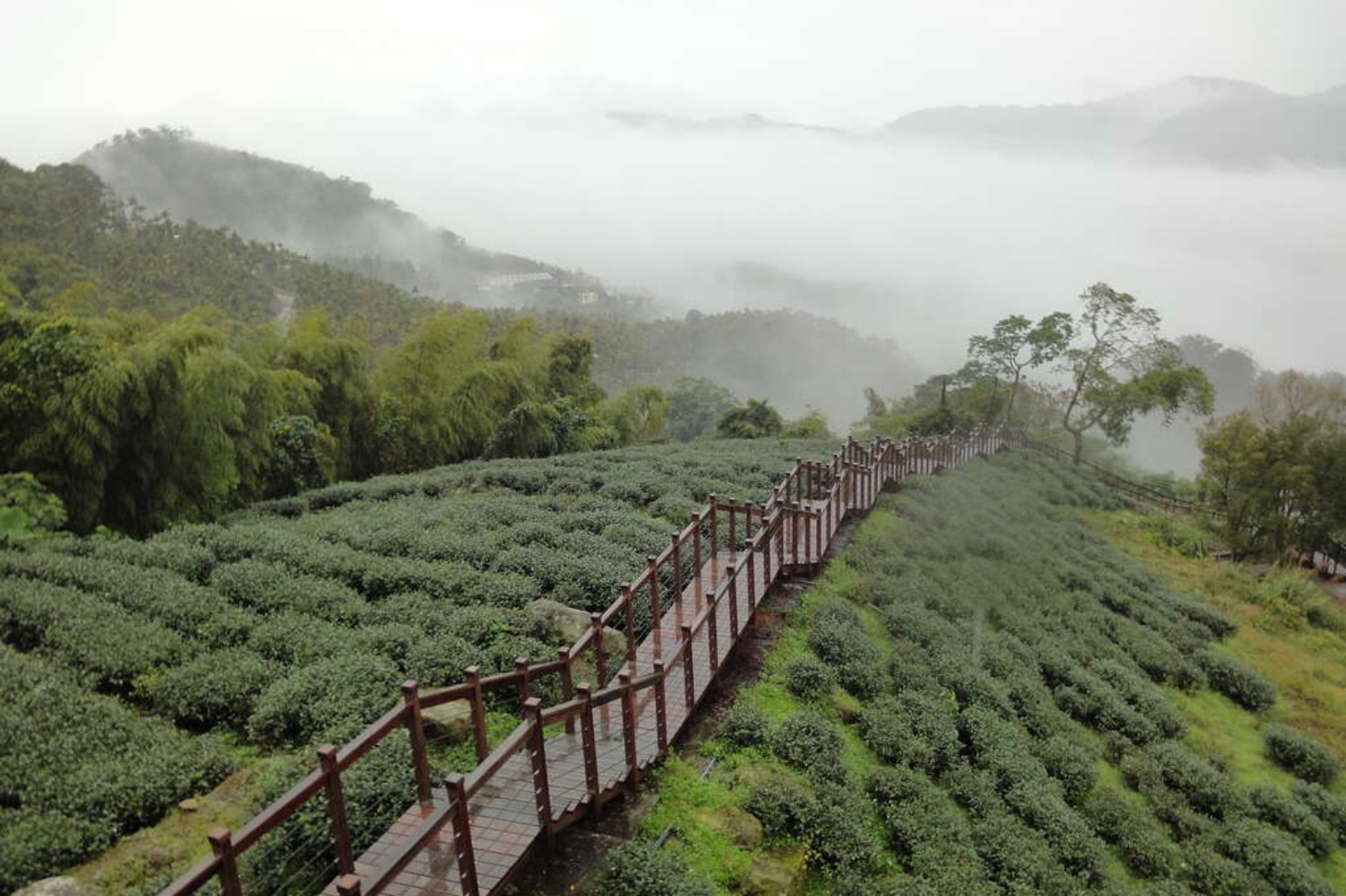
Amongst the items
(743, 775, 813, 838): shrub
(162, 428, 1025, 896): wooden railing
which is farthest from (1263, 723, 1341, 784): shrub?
(743, 775, 813, 838): shrub

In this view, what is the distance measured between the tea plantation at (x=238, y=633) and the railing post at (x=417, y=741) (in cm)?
62

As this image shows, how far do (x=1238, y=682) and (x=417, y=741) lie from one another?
13.6 metres

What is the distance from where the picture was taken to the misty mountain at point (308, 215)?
106 m

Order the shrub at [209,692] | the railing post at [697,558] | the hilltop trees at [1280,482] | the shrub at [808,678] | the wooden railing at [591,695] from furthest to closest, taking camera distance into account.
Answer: the hilltop trees at [1280,482] < the railing post at [697,558] < the shrub at [808,678] < the shrub at [209,692] < the wooden railing at [591,695]

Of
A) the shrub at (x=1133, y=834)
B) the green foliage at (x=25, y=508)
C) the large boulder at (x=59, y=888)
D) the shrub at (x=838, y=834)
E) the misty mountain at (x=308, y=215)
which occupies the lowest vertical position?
the shrub at (x=1133, y=834)

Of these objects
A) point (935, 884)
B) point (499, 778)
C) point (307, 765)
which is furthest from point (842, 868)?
point (307, 765)

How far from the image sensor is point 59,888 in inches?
194

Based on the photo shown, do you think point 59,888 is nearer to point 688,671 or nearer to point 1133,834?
point 688,671

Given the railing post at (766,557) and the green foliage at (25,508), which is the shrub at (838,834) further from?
the green foliage at (25,508)

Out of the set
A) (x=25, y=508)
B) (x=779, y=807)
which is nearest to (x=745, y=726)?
(x=779, y=807)

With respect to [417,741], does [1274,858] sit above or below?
below

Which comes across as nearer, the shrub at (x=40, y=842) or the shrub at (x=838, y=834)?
the shrub at (x=40, y=842)

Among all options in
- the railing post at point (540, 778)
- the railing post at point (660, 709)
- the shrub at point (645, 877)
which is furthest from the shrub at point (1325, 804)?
the railing post at point (540, 778)

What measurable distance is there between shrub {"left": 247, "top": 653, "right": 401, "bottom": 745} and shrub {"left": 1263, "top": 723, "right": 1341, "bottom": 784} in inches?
467
